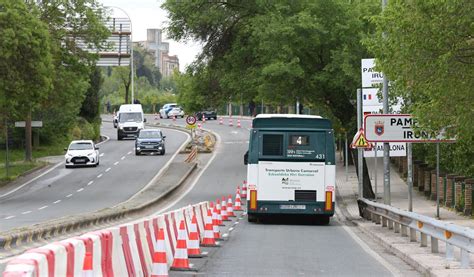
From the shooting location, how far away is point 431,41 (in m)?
18.9

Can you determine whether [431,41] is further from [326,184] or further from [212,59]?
[212,59]

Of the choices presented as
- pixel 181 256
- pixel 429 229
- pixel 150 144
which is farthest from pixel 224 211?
pixel 150 144

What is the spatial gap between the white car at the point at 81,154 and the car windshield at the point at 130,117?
72.7 feet

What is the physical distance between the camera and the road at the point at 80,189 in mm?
33094

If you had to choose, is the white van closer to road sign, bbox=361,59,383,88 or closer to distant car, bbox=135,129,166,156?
distant car, bbox=135,129,166,156

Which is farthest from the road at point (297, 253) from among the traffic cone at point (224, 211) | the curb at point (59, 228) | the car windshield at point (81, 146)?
the car windshield at point (81, 146)

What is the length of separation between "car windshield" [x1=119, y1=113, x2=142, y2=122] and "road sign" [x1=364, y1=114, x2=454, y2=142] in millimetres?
56358

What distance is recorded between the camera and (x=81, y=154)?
55938 millimetres

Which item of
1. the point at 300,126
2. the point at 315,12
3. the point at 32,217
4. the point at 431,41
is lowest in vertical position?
the point at 32,217

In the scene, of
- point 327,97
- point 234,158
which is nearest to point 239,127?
point 234,158

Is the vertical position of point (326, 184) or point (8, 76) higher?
point (8, 76)

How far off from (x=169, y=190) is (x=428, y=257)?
27.3 m

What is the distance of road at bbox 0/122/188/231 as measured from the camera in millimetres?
33094

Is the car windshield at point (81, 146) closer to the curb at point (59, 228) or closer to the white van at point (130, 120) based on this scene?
the white van at point (130, 120)
